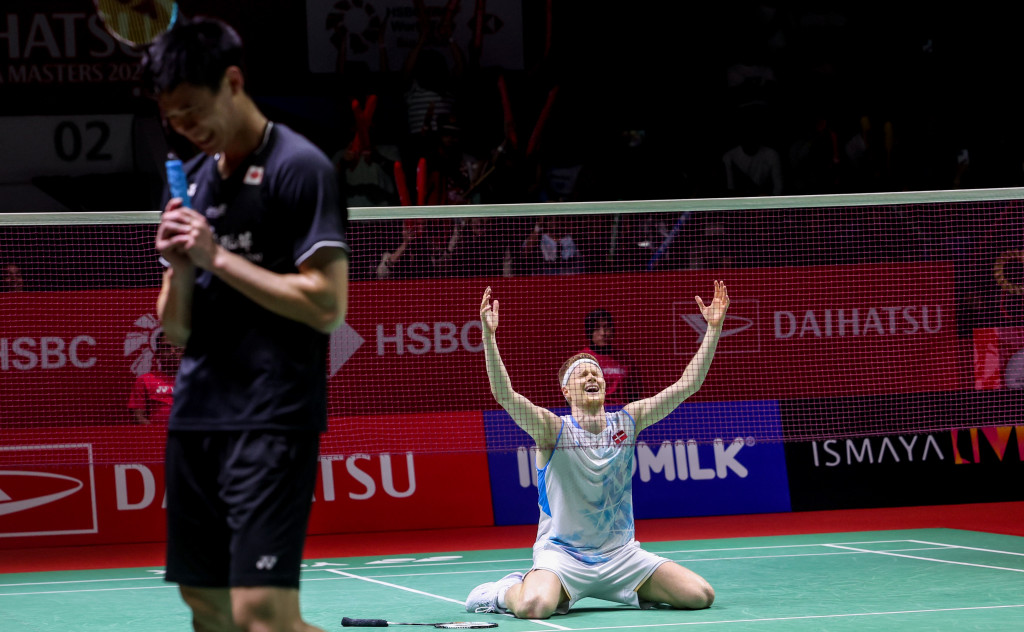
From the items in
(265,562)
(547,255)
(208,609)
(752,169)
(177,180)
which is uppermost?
(752,169)

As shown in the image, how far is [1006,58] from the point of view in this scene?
16.2 meters

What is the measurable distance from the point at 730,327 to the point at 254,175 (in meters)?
8.77

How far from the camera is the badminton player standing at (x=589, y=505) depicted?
6641 mm

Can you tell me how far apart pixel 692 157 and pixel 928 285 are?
4128 mm

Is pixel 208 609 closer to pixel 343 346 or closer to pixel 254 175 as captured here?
pixel 254 175

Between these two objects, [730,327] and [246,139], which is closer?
[246,139]

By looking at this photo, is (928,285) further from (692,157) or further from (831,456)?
(692,157)

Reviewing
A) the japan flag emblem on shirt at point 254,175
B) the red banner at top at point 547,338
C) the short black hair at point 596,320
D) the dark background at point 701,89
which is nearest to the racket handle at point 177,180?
the japan flag emblem on shirt at point 254,175

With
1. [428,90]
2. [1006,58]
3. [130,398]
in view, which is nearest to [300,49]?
[428,90]

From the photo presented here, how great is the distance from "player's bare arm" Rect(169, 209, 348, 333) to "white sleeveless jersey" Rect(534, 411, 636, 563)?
3731 millimetres

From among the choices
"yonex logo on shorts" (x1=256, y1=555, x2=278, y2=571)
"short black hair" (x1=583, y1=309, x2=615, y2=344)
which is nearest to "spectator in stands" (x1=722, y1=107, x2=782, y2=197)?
"short black hair" (x1=583, y1=309, x2=615, y2=344)

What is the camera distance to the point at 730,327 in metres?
11.5

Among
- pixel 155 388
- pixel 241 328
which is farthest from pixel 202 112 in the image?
pixel 155 388

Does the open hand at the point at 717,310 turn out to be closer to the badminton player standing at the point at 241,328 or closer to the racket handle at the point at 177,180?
the badminton player standing at the point at 241,328
